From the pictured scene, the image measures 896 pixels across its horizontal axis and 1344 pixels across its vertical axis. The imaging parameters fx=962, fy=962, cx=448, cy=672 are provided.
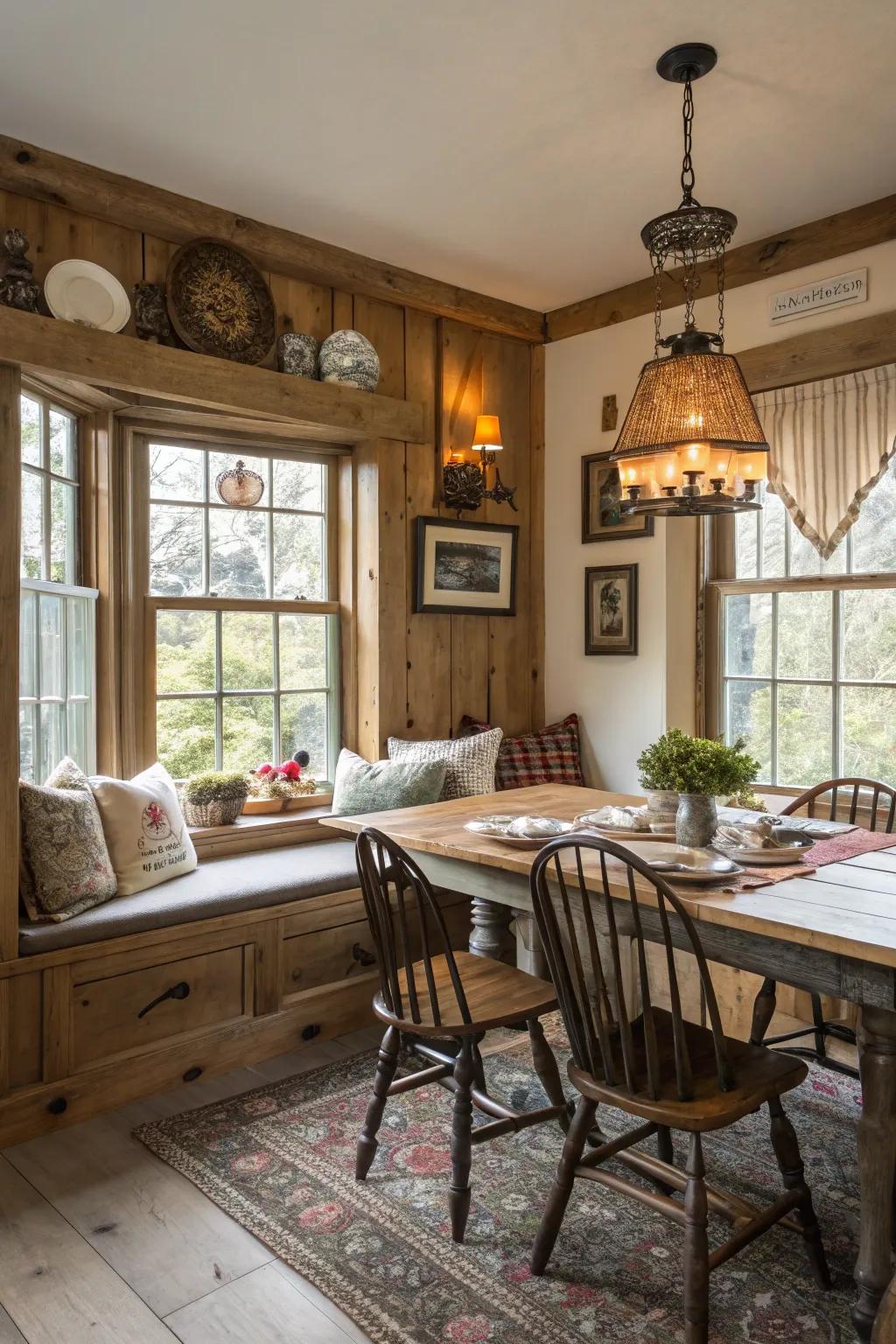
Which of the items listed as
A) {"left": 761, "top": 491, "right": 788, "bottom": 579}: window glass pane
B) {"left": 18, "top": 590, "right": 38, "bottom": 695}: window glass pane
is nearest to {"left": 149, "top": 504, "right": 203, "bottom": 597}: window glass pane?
{"left": 18, "top": 590, "right": 38, "bottom": 695}: window glass pane

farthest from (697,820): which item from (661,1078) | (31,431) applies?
(31,431)

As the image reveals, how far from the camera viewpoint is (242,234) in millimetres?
3342

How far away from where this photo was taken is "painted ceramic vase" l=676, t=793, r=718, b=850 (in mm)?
2260

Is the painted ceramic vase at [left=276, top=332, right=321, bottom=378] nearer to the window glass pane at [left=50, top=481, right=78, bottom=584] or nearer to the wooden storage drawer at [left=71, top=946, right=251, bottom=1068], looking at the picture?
the window glass pane at [left=50, top=481, right=78, bottom=584]

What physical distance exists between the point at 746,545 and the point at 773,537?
4.8 inches

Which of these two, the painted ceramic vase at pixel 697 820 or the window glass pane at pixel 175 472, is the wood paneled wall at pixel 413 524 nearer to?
the window glass pane at pixel 175 472

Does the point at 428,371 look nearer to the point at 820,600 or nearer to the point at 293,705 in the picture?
the point at 293,705

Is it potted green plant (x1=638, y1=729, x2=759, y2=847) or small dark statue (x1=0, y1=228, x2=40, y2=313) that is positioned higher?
small dark statue (x1=0, y1=228, x2=40, y2=313)

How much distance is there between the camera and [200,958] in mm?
2895

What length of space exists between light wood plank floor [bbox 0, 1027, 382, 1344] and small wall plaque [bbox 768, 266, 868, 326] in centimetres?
329

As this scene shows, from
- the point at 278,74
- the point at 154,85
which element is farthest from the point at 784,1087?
the point at 154,85

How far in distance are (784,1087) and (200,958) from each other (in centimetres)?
174

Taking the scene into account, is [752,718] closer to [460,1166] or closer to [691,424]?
[691,424]

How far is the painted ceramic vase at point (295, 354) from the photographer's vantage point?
351 centimetres
